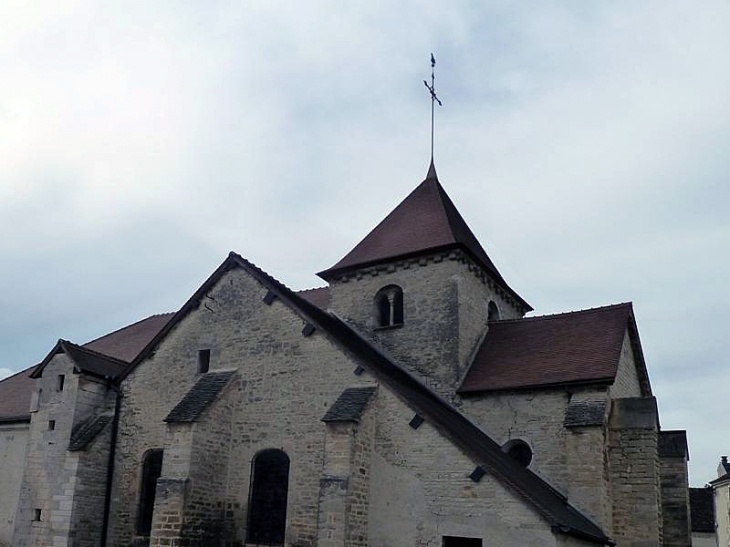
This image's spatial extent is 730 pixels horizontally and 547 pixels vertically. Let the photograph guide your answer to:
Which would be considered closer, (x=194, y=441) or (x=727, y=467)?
(x=194, y=441)

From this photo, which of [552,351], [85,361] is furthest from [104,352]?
[552,351]

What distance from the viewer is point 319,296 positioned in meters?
24.7

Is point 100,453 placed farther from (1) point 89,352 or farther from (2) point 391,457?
(2) point 391,457

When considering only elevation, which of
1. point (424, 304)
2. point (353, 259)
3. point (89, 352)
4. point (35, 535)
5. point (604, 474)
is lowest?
point (35, 535)

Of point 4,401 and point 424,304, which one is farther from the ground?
point 424,304

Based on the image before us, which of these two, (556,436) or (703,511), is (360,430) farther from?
(703,511)

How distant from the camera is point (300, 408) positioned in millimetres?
16219

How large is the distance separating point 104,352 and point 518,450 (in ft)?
47.2

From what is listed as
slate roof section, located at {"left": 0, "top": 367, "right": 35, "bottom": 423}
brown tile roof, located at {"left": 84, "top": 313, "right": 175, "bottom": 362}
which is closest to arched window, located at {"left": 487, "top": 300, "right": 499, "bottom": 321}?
brown tile roof, located at {"left": 84, "top": 313, "right": 175, "bottom": 362}

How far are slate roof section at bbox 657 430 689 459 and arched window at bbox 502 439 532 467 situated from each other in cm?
353

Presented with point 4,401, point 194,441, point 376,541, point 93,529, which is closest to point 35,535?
point 93,529

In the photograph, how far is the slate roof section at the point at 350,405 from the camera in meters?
14.5

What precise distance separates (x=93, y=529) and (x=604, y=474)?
1165cm

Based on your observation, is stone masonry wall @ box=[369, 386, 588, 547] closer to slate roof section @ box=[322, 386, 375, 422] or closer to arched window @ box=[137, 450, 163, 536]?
slate roof section @ box=[322, 386, 375, 422]
